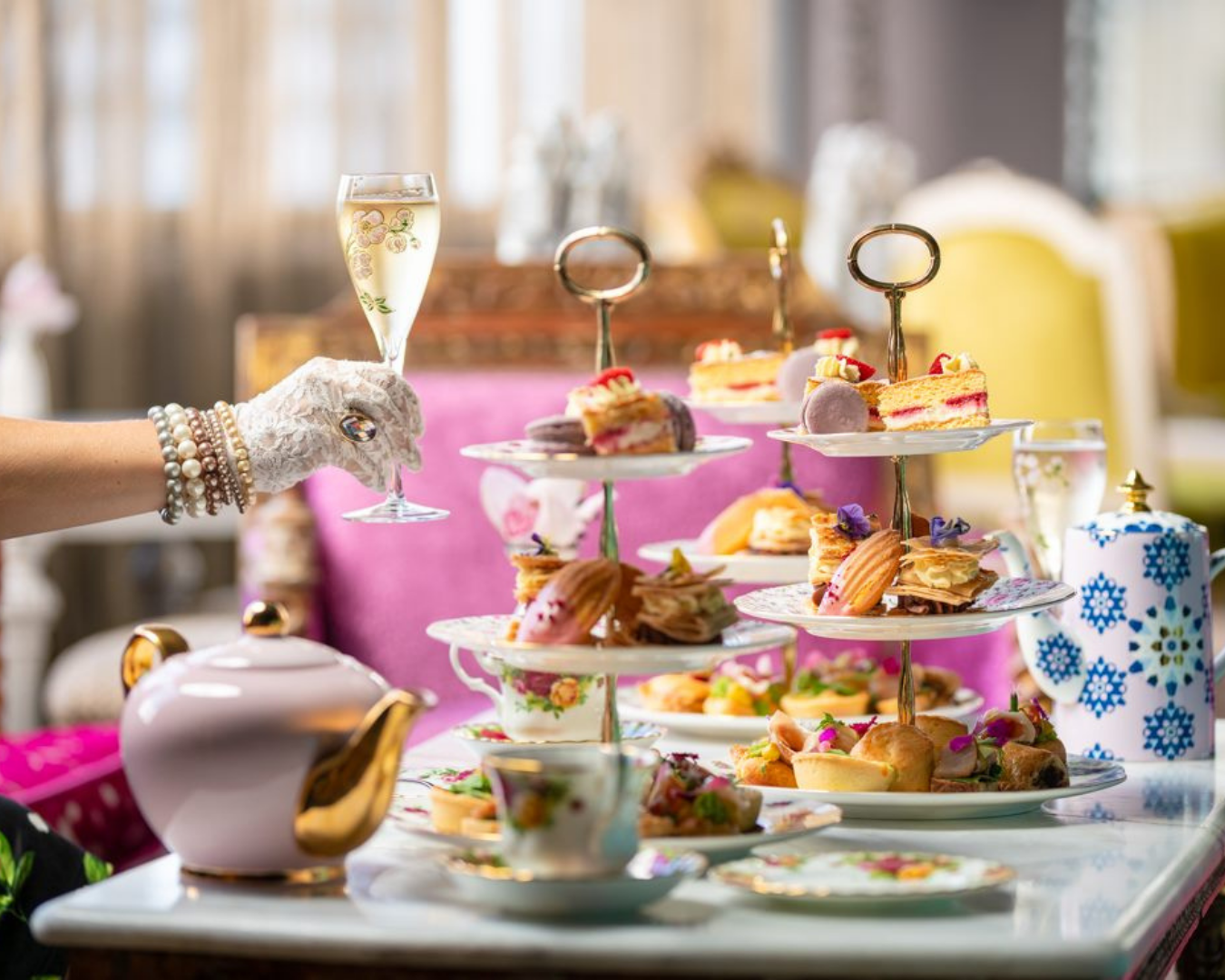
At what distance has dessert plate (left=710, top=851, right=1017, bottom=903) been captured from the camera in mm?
1060

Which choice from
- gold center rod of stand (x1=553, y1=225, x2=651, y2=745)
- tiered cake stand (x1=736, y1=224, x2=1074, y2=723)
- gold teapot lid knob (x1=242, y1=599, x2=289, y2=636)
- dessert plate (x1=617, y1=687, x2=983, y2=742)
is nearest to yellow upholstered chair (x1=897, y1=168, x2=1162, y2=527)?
dessert plate (x1=617, y1=687, x2=983, y2=742)

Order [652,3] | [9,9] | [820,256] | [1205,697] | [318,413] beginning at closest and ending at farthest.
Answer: [318,413] < [1205,697] < [820,256] < [9,9] < [652,3]

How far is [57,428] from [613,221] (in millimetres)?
2009

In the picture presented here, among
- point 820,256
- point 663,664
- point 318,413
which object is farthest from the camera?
point 820,256

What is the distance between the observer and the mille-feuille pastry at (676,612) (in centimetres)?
119

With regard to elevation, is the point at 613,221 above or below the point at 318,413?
above

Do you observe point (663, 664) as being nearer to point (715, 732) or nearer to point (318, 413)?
point (318, 413)

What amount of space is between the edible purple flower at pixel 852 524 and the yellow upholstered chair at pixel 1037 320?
111 inches

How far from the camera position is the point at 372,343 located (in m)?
2.76

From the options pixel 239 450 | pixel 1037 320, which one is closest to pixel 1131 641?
pixel 239 450

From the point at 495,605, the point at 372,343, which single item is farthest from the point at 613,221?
the point at 495,605

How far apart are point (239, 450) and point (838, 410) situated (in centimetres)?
42

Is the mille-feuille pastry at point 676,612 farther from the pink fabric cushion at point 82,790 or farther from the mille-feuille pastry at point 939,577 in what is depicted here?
the pink fabric cushion at point 82,790

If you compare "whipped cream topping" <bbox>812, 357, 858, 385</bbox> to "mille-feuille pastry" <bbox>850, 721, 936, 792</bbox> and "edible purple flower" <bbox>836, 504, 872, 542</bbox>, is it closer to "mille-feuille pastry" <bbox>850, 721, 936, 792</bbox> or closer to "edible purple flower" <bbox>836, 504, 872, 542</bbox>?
"edible purple flower" <bbox>836, 504, 872, 542</bbox>
